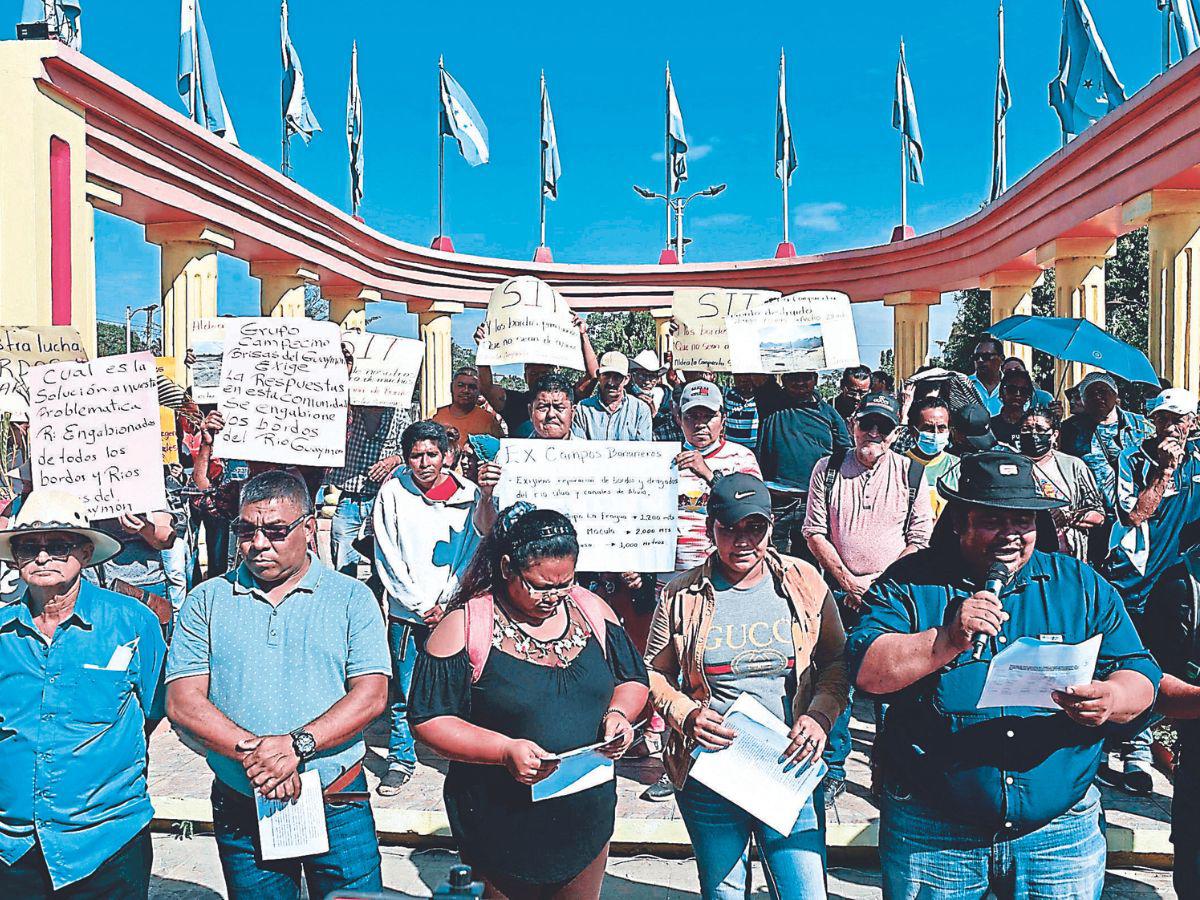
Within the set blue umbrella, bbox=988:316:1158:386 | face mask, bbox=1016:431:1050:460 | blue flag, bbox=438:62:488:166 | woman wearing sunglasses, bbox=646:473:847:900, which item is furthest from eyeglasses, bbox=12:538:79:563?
blue flag, bbox=438:62:488:166

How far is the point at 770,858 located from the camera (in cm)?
315

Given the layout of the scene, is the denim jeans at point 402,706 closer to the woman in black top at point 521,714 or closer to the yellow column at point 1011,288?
the woman in black top at point 521,714

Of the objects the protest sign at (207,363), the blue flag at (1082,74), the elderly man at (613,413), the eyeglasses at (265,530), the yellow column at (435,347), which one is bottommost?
the eyeglasses at (265,530)

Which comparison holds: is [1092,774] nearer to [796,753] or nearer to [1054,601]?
[1054,601]

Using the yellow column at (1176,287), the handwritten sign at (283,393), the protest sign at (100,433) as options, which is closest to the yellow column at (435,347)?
the yellow column at (1176,287)

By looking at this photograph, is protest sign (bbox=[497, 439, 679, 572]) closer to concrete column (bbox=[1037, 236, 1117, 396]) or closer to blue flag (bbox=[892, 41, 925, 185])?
concrete column (bbox=[1037, 236, 1117, 396])

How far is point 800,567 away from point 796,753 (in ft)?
2.02

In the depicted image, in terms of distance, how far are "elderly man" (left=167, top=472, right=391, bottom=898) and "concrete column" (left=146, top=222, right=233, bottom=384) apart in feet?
33.1

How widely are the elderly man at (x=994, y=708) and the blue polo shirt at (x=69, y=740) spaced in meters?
2.17

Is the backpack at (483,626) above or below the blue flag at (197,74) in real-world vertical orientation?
below

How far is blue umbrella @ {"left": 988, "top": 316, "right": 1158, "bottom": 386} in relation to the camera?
6.15m

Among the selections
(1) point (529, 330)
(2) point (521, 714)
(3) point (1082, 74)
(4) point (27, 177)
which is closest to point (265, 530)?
(2) point (521, 714)

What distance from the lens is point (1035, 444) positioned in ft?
17.1

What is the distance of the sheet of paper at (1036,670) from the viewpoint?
2.41 m
